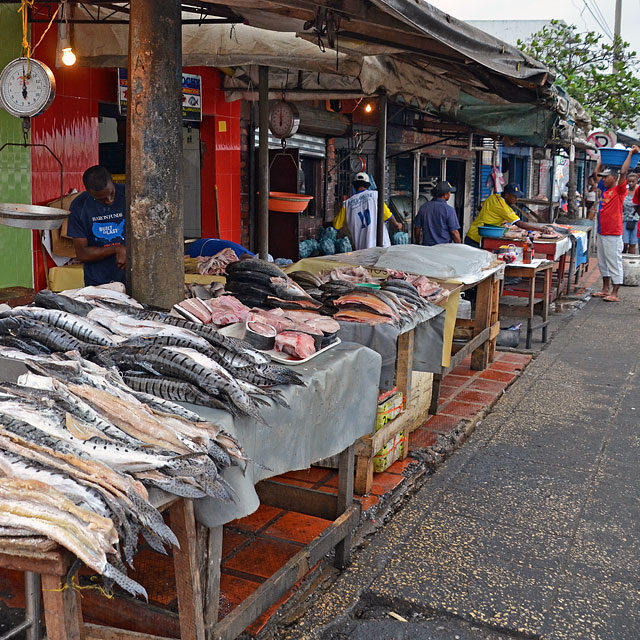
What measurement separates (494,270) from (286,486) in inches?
168

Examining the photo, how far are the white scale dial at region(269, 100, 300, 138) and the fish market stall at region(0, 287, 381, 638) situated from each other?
17.9 feet

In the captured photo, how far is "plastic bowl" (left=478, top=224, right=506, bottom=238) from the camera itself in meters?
11.4

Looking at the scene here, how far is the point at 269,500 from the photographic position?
436 centimetres

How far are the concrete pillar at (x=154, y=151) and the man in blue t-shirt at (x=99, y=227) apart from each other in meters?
1.94

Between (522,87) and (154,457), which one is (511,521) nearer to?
(154,457)

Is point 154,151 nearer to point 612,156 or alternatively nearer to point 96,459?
point 96,459

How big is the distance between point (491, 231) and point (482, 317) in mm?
3836

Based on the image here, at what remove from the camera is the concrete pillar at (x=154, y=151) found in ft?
13.0

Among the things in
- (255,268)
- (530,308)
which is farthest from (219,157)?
(255,268)

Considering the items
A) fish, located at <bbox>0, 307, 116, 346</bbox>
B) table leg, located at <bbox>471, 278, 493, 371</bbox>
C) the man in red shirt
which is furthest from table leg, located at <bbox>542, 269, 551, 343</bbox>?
fish, located at <bbox>0, 307, 116, 346</bbox>

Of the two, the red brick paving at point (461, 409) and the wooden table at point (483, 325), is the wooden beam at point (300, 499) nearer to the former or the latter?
the red brick paving at point (461, 409)

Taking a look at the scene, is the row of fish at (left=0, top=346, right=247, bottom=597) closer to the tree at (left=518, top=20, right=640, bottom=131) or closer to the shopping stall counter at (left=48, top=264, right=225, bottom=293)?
the shopping stall counter at (left=48, top=264, right=225, bottom=293)

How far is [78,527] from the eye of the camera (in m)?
1.99

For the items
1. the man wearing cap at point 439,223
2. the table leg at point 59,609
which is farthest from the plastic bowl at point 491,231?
the table leg at point 59,609
